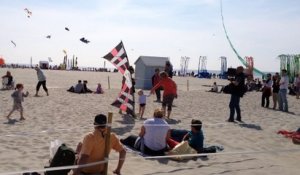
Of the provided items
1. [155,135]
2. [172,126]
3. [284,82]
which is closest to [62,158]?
[155,135]

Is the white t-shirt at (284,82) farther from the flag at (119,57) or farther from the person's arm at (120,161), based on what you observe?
the person's arm at (120,161)

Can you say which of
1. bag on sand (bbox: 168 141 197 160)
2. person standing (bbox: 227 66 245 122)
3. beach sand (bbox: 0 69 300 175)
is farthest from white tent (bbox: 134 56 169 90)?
bag on sand (bbox: 168 141 197 160)

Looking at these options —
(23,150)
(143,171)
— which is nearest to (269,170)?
(143,171)

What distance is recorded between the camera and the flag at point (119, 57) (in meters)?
10.7

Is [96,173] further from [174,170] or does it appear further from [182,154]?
[182,154]

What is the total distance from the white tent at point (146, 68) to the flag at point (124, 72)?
10.4m

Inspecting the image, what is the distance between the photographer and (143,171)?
5.71 metres

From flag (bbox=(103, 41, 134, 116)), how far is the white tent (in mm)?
10413

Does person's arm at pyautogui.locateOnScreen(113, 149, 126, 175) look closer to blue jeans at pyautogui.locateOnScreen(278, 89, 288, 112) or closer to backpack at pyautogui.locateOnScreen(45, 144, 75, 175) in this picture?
backpack at pyautogui.locateOnScreen(45, 144, 75, 175)

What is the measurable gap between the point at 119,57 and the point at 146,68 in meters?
10.7

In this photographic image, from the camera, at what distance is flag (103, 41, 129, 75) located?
1068cm

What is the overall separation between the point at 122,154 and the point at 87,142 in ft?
2.04

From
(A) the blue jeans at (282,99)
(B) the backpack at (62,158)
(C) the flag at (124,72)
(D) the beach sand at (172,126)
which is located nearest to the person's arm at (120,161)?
(D) the beach sand at (172,126)

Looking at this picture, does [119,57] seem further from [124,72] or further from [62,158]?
[62,158]
